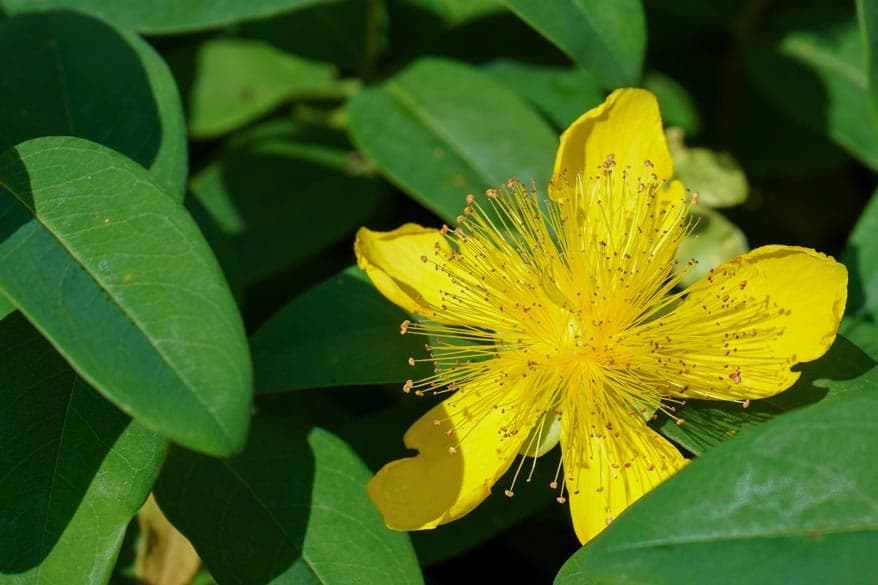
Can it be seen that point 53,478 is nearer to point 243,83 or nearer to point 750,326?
point 750,326

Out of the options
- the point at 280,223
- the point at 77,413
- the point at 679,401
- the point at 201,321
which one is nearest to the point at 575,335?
the point at 679,401

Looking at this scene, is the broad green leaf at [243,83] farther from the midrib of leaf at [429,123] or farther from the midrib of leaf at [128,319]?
the midrib of leaf at [128,319]

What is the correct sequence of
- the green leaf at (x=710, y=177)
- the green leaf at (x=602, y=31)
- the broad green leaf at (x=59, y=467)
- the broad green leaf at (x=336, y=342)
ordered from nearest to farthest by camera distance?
the broad green leaf at (x=59, y=467)
the broad green leaf at (x=336, y=342)
the green leaf at (x=602, y=31)
the green leaf at (x=710, y=177)

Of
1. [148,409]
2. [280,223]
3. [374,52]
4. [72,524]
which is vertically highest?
[148,409]

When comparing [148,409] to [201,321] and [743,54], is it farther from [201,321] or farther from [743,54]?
[743,54]

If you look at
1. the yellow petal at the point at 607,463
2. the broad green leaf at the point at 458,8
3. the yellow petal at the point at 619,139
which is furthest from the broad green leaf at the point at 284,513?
the broad green leaf at the point at 458,8

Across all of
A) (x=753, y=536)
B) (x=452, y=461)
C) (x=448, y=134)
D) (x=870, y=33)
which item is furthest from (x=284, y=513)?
(x=870, y=33)
